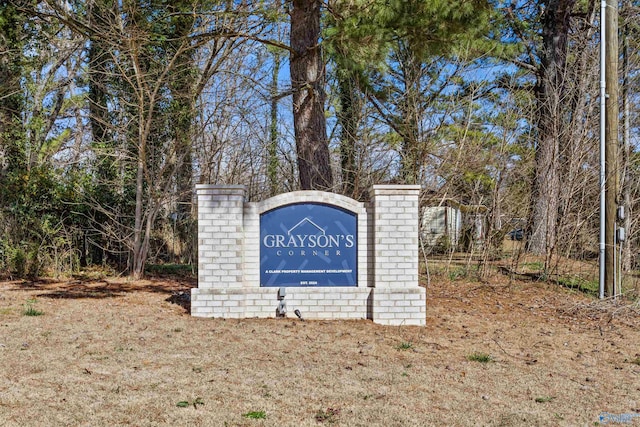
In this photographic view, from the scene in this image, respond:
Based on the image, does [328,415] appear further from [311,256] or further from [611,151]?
[611,151]

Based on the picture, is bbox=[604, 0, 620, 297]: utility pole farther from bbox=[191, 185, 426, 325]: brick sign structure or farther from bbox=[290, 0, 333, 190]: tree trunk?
bbox=[290, 0, 333, 190]: tree trunk

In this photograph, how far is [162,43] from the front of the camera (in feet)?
32.2

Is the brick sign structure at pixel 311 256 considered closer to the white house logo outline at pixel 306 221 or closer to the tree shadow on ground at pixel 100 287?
the white house logo outline at pixel 306 221

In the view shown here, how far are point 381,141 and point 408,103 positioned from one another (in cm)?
145

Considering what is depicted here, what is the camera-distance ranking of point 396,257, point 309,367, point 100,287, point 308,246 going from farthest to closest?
point 100,287 < point 308,246 < point 396,257 < point 309,367

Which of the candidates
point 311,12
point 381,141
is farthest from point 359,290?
point 381,141

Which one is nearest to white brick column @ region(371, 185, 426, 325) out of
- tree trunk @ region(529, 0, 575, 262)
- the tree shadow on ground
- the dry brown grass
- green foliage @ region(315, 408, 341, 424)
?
the dry brown grass

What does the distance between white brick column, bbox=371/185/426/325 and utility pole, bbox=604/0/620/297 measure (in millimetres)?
3665

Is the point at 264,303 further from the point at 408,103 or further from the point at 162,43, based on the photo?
the point at 408,103

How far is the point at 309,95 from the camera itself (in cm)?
1020

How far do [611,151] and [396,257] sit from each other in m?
4.35

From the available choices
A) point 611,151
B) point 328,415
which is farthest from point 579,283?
point 328,415

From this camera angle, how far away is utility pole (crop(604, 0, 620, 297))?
845 cm

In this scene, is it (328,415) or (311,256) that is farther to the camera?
(311,256)
